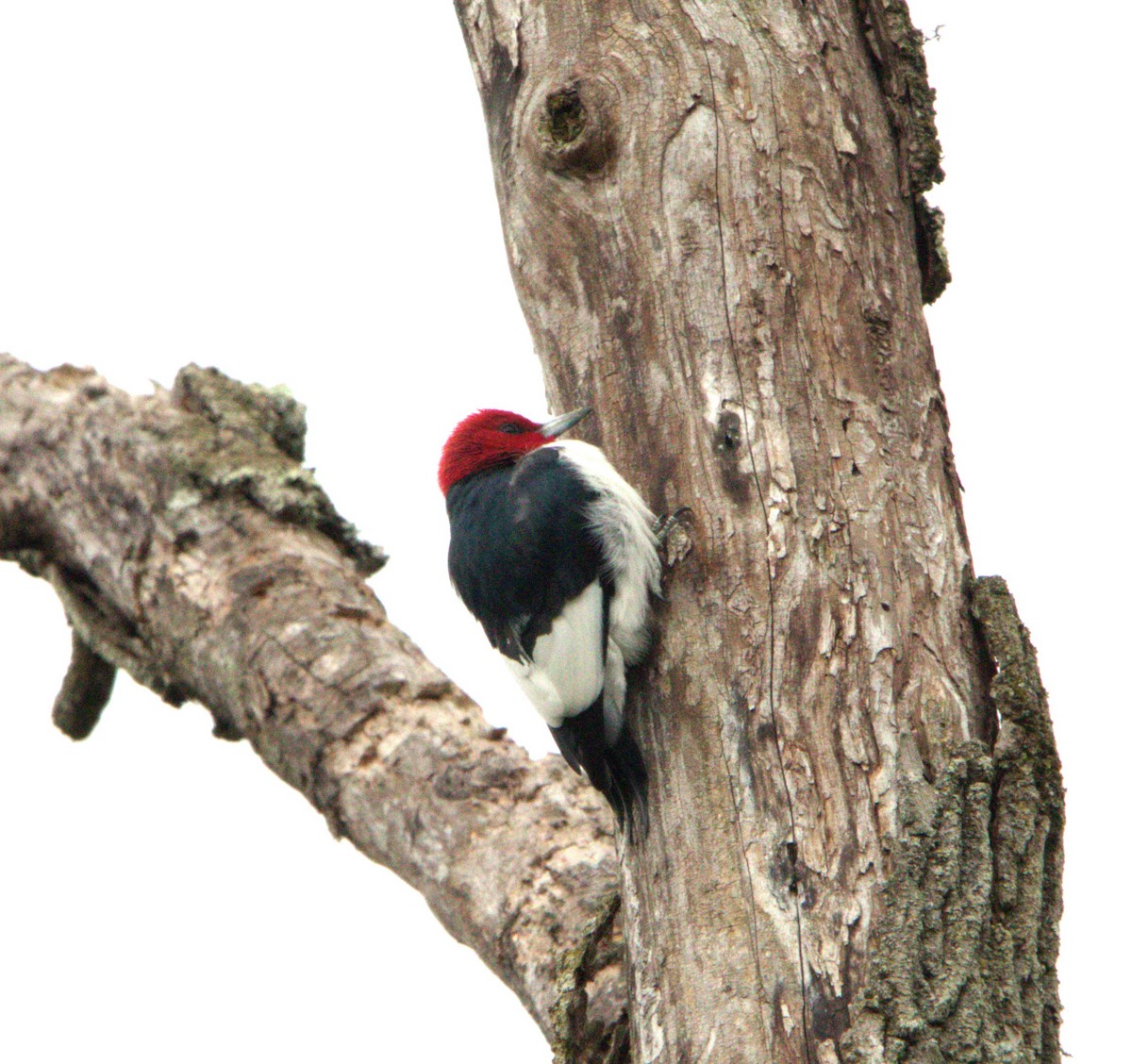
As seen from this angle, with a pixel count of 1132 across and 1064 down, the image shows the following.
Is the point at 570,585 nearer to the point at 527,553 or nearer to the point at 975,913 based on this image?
the point at 527,553

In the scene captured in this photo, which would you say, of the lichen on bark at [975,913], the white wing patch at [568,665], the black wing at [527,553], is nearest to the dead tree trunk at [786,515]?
the lichen on bark at [975,913]

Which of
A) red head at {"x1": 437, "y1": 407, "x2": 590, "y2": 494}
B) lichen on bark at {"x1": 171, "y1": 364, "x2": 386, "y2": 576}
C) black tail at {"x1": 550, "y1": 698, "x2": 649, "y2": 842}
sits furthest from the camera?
red head at {"x1": 437, "y1": 407, "x2": 590, "y2": 494}

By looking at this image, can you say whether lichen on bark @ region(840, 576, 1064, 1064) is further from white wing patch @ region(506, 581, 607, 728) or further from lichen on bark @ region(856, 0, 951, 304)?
lichen on bark @ region(856, 0, 951, 304)

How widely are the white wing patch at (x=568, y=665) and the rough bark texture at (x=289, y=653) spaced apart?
5.7 inches

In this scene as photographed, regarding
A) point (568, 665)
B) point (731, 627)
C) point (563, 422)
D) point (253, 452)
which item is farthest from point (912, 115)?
point (253, 452)

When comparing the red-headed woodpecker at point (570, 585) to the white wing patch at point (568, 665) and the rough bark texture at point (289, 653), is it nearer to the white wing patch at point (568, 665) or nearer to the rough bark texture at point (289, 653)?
the white wing patch at point (568, 665)

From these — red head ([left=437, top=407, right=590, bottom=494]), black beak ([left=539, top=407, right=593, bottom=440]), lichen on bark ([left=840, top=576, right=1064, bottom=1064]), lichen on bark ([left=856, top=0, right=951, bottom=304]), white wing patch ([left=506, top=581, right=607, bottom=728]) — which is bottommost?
lichen on bark ([left=840, top=576, right=1064, bottom=1064])

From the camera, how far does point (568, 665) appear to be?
2.94 meters

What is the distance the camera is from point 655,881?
248 centimetres

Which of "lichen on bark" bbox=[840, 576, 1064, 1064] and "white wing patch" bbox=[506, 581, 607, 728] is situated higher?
"white wing patch" bbox=[506, 581, 607, 728]

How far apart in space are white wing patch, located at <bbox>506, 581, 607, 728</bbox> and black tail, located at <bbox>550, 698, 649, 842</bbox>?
4 cm

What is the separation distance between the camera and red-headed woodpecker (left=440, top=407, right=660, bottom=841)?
273cm

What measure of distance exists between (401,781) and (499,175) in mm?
1342

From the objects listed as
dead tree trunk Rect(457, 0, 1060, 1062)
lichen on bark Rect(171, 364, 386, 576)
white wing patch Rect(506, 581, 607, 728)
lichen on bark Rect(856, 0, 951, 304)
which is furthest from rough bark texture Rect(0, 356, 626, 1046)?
lichen on bark Rect(856, 0, 951, 304)
